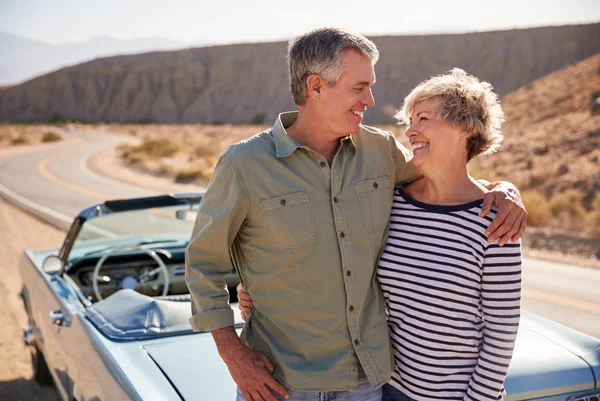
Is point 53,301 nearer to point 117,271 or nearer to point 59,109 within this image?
point 117,271

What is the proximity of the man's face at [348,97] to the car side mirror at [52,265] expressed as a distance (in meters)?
2.42

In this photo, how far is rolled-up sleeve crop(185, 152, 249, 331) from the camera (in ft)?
6.60

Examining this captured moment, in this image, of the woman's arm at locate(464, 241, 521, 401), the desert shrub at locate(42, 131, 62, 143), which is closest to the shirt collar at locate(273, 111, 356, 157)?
the woman's arm at locate(464, 241, 521, 401)

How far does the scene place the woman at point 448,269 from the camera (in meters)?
1.96

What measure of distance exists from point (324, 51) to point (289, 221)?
1.84 feet

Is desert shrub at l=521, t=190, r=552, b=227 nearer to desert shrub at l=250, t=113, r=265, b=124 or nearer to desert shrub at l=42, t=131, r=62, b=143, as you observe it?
desert shrub at l=42, t=131, r=62, b=143

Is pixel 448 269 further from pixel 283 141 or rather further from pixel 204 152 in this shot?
pixel 204 152

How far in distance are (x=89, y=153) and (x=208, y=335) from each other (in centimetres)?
3231

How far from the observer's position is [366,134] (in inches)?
91.1

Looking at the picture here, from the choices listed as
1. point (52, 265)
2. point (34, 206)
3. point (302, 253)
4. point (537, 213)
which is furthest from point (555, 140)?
point (302, 253)

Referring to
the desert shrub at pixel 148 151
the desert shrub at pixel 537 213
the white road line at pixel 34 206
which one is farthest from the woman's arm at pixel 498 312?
the desert shrub at pixel 148 151

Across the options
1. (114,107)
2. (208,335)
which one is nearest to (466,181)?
(208,335)

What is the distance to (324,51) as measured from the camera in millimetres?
2055

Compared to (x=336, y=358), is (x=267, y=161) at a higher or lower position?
higher
